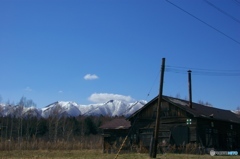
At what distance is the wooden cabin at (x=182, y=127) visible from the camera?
38688 mm

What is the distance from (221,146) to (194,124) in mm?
6510

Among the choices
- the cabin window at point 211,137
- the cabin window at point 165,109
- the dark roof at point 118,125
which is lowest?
the cabin window at point 211,137

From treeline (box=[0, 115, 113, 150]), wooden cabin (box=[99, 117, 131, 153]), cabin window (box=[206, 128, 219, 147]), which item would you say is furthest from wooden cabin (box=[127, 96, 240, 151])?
treeline (box=[0, 115, 113, 150])

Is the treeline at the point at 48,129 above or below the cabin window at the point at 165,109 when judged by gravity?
below

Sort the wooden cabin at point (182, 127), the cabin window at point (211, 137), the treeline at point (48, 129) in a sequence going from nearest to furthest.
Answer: the wooden cabin at point (182, 127), the cabin window at point (211, 137), the treeline at point (48, 129)

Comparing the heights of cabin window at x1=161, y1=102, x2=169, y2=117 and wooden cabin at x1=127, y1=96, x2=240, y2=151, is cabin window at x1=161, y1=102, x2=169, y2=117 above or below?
above

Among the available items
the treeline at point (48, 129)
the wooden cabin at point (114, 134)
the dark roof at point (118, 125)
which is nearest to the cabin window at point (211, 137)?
the wooden cabin at point (114, 134)

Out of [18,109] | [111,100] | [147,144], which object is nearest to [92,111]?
[111,100]

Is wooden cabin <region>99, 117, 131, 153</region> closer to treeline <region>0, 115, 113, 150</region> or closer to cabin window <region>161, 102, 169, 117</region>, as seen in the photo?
cabin window <region>161, 102, 169, 117</region>

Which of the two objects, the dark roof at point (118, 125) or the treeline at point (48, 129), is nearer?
the dark roof at point (118, 125)

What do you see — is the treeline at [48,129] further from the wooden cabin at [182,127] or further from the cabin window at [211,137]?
the cabin window at [211,137]

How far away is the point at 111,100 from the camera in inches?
7101

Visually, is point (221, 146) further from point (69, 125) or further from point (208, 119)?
point (69, 125)

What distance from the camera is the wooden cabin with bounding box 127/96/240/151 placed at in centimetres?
3869
